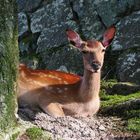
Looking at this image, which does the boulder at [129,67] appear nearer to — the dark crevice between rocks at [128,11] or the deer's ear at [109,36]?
the dark crevice between rocks at [128,11]

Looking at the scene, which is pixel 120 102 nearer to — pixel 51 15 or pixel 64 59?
pixel 64 59

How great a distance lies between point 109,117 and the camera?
10.1 meters

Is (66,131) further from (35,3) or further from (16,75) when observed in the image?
(35,3)

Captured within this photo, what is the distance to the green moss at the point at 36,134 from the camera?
8.23 m

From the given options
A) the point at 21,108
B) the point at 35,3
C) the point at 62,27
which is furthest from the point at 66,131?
the point at 35,3

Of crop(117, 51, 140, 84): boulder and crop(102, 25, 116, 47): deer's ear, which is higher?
crop(102, 25, 116, 47): deer's ear

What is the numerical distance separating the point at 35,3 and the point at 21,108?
6.29 m

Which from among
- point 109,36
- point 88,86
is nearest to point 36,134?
point 88,86

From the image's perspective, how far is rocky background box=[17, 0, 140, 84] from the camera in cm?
1343

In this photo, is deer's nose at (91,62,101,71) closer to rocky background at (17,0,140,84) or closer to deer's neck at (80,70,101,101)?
deer's neck at (80,70,101,101)

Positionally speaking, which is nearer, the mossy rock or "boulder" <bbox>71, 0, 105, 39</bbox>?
the mossy rock

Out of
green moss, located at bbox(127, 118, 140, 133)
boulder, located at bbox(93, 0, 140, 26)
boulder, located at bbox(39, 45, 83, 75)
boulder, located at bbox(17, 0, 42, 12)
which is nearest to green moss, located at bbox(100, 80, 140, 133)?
green moss, located at bbox(127, 118, 140, 133)

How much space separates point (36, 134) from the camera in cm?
829

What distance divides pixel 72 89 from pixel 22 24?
549cm
